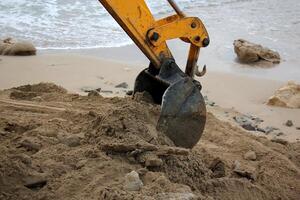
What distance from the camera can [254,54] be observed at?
9227 mm

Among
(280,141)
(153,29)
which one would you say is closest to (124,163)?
(153,29)

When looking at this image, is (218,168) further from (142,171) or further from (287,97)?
(287,97)

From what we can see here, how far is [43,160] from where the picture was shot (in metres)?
3.80

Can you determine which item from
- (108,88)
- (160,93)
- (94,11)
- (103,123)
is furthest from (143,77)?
(94,11)

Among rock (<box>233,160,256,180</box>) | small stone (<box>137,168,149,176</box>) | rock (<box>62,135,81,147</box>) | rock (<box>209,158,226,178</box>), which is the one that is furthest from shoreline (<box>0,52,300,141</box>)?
small stone (<box>137,168,149,176</box>)

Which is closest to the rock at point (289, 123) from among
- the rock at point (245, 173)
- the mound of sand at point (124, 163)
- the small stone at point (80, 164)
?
the mound of sand at point (124, 163)

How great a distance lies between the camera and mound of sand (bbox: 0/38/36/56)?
8336 millimetres

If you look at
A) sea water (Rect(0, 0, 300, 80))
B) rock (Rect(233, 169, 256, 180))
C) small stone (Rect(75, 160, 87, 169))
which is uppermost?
small stone (Rect(75, 160, 87, 169))

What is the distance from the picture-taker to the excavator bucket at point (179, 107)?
4.00 meters

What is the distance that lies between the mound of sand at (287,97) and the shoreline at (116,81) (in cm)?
10

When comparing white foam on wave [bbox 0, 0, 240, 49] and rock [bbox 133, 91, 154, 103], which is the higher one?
rock [bbox 133, 91, 154, 103]

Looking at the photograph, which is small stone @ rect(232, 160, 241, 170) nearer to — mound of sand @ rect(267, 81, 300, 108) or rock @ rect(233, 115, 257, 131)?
rock @ rect(233, 115, 257, 131)

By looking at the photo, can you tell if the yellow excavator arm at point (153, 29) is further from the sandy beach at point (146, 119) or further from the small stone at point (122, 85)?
the small stone at point (122, 85)

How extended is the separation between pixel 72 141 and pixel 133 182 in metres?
0.94
